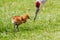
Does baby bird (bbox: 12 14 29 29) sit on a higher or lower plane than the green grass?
higher

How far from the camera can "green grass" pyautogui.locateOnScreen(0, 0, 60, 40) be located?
8305 millimetres

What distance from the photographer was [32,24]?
933cm

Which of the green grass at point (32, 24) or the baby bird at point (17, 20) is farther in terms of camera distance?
the baby bird at point (17, 20)

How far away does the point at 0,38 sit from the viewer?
8156mm

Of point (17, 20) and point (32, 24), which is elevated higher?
point (17, 20)

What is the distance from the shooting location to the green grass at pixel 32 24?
8.30m

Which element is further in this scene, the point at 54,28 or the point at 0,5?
the point at 0,5

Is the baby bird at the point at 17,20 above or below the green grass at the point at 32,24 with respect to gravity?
above

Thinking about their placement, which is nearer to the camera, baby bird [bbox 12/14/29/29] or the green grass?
the green grass

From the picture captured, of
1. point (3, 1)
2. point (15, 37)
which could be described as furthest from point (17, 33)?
point (3, 1)

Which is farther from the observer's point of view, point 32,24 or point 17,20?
point 32,24

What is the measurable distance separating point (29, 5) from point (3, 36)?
442 cm

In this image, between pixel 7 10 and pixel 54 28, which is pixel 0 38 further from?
pixel 7 10

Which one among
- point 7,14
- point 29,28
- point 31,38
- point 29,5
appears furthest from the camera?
point 29,5
